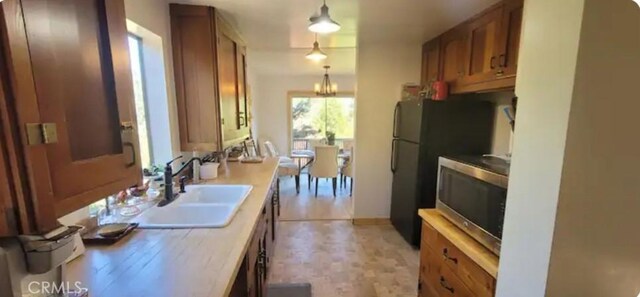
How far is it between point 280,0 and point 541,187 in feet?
6.28

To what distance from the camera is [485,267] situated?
1303 mm

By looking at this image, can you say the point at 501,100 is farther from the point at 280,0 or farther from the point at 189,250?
the point at 189,250

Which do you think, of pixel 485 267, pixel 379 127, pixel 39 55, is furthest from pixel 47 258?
pixel 379 127

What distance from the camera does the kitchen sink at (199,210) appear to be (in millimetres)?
1431

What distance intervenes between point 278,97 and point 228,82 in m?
4.39

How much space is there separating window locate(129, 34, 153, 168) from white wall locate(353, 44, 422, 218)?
2235 millimetres

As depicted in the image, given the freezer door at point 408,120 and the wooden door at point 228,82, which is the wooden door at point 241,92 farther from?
the freezer door at point 408,120

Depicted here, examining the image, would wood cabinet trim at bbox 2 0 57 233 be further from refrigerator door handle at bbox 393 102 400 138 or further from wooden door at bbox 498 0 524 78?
refrigerator door handle at bbox 393 102 400 138

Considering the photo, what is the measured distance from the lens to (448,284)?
5.44 ft

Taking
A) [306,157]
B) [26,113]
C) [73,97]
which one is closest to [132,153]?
[73,97]

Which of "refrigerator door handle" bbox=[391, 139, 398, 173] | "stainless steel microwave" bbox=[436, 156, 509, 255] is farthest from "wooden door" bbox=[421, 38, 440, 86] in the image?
"stainless steel microwave" bbox=[436, 156, 509, 255]

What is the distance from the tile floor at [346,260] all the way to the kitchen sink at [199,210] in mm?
965

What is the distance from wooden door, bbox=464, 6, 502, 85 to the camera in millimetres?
2090

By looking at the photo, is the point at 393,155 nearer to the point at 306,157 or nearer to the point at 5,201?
the point at 306,157
